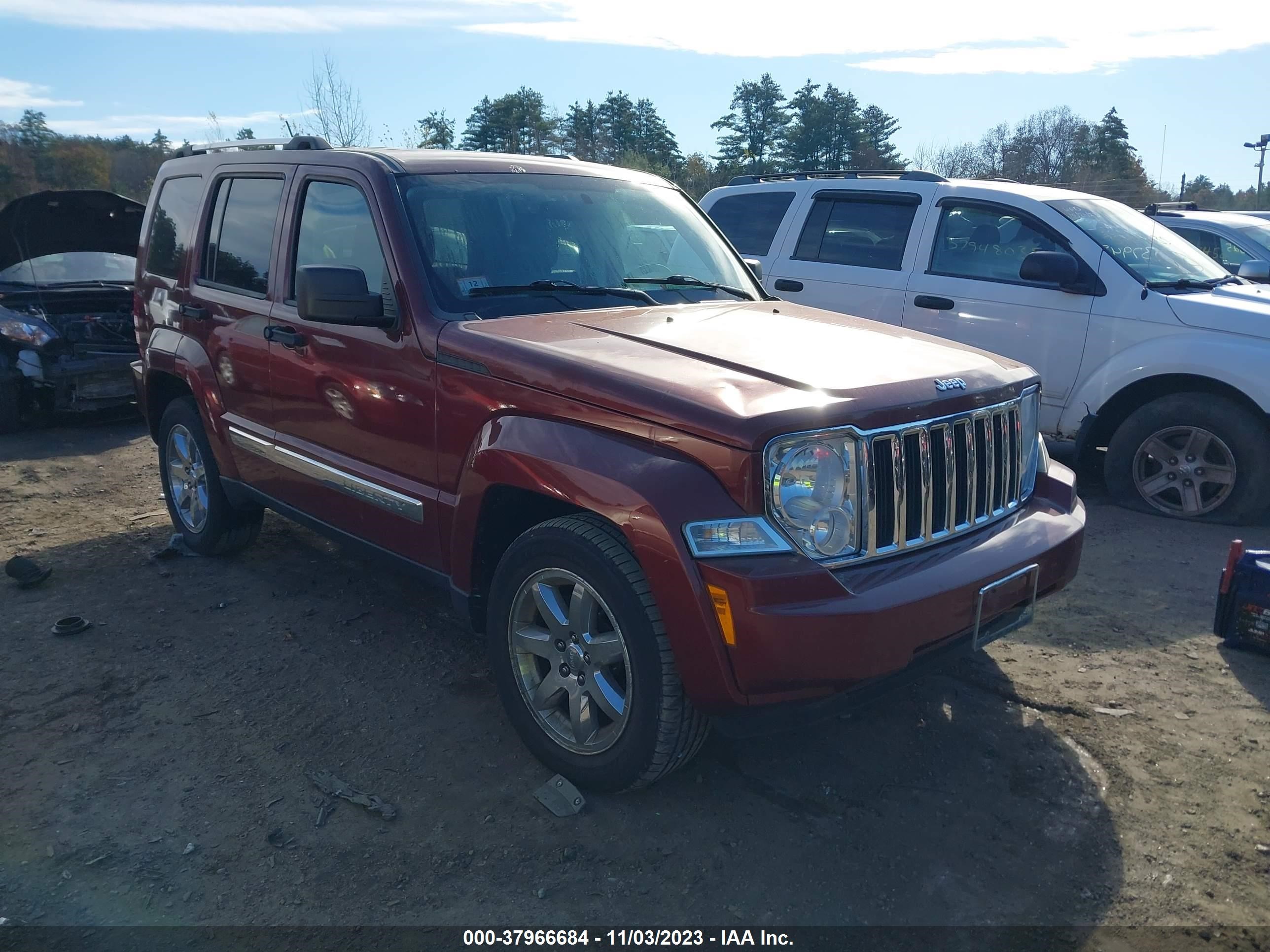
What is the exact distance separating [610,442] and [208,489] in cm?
320

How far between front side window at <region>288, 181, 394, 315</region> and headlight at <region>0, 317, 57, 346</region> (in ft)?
17.3

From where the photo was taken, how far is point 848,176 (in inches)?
291

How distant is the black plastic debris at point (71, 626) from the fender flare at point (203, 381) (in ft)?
3.08

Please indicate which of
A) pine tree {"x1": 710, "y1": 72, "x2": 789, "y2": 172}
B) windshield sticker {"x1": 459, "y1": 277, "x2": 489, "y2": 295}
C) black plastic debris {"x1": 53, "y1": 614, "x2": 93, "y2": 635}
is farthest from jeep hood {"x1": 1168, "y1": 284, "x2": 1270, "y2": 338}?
pine tree {"x1": 710, "y1": 72, "x2": 789, "y2": 172}

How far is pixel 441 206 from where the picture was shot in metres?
3.75

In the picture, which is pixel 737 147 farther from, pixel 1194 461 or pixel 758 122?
pixel 1194 461

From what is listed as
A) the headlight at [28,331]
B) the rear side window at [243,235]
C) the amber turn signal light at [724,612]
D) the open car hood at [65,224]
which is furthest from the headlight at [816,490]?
the open car hood at [65,224]

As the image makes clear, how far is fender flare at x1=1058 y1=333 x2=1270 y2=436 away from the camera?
18.1ft

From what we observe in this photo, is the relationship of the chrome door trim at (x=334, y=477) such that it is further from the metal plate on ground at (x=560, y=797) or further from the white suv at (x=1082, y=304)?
the white suv at (x=1082, y=304)

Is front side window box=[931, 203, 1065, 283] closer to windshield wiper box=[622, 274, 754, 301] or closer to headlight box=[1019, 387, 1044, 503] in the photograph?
windshield wiper box=[622, 274, 754, 301]

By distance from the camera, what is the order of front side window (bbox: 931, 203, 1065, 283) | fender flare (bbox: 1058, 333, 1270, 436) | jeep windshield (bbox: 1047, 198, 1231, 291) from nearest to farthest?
fender flare (bbox: 1058, 333, 1270, 436) < jeep windshield (bbox: 1047, 198, 1231, 291) < front side window (bbox: 931, 203, 1065, 283)

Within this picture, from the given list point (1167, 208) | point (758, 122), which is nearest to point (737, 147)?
point (758, 122)

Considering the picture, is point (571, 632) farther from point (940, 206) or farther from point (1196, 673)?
point (940, 206)

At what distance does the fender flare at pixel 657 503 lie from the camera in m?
2.61
